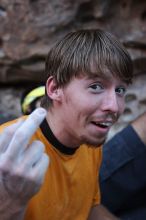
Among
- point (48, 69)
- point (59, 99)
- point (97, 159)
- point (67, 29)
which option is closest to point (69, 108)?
point (59, 99)

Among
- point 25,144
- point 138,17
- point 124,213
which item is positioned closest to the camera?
point 25,144

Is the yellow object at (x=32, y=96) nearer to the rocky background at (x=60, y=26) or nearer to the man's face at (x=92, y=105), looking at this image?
the rocky background at (x=60, y=26)

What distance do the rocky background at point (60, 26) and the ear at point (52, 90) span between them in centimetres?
105

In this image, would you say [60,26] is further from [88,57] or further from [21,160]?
[21,160]

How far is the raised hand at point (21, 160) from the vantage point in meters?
0.77

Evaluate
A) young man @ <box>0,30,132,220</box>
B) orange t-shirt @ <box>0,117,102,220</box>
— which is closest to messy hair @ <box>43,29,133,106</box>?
young man @ <box>0,30,132,220</box>

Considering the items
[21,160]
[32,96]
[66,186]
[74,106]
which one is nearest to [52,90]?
[74,106]

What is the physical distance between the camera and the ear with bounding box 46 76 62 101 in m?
1.19

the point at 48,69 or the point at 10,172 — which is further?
the point at 48,69

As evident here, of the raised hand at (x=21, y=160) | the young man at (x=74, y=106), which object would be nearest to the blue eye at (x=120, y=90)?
the young man at (x=74, y=106)

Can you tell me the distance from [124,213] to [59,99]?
93cm

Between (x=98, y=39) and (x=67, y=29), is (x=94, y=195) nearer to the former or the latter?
(x=98, y=39)

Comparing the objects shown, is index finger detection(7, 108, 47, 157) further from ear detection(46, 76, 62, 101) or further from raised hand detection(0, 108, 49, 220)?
ear detection(46, 76, 62, 101)

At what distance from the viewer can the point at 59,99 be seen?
1184mm
